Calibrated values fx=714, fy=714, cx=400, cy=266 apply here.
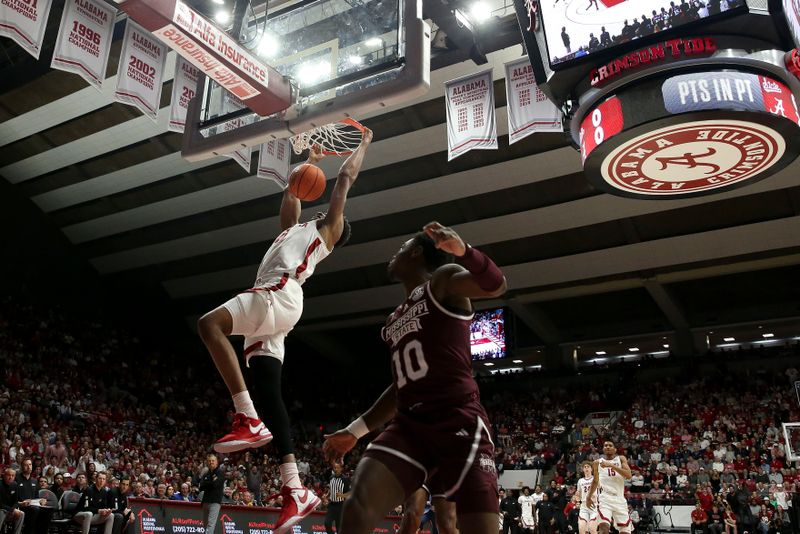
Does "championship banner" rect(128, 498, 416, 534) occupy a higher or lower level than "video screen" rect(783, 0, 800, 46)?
lower

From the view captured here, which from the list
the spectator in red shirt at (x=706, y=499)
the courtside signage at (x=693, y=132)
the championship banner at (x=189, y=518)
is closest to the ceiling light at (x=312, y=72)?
the courtside signage at (x=693, y=132)

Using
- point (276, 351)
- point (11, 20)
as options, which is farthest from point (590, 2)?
point (11, 20)

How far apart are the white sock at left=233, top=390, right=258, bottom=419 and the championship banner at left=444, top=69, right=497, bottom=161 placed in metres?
8.33

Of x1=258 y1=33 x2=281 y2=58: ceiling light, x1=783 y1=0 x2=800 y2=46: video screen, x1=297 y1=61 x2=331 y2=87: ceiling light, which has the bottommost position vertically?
x1=297 y1=61 x2=331 y2=87: ceiling light

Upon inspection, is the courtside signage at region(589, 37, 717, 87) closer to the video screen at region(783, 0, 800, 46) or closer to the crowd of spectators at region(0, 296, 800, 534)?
the video screen at region(783, 0, 800, 46)

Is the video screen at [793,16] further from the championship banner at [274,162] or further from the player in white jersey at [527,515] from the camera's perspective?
the player in white jersey at [527,515]

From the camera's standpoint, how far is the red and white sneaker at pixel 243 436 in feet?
10.9

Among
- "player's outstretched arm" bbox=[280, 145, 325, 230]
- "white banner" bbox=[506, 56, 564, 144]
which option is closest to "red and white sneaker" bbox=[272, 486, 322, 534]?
"player's outstretched arm" bbox=[280, 145, 325, 230]

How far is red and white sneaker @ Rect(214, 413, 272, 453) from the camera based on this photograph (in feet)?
10.9

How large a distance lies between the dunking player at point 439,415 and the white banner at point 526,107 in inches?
327

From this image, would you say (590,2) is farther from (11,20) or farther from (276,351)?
(11,20)

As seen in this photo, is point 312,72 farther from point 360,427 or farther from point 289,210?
point 360,427

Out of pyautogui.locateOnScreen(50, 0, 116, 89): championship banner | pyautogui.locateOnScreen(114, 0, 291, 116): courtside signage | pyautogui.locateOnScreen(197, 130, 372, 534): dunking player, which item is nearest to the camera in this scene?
pyautogui.locateOnScreen(197, 130, 372, 534): dunking player

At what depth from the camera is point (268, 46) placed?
696cm
